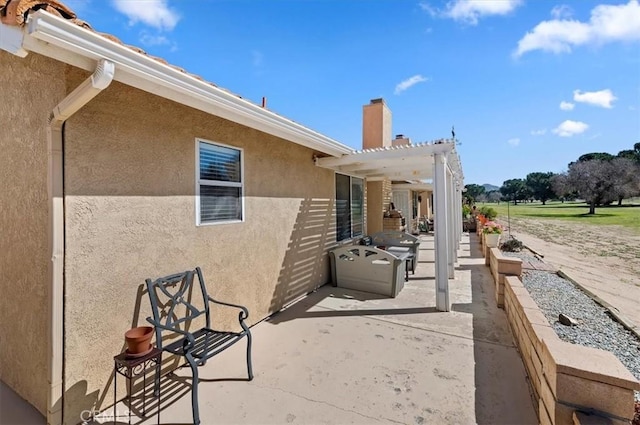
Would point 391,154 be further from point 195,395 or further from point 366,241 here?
point 195,395

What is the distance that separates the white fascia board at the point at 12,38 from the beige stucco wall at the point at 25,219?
568 mm

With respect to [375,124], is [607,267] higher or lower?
lower

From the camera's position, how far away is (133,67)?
108 inches

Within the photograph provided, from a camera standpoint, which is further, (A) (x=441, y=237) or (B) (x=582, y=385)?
(A) (x=441, y=237)

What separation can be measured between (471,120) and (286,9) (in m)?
10.8

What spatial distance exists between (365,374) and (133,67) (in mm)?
4442

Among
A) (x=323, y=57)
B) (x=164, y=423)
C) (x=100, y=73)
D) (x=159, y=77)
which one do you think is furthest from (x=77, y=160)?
(x=323, y=57)

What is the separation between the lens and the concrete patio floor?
3.17 m

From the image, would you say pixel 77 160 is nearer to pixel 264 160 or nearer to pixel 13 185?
pixel 13 185

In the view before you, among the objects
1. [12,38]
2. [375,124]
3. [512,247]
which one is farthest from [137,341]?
[512,247]

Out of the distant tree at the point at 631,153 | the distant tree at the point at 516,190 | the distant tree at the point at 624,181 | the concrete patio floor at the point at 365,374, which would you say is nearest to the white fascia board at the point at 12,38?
the concrete patio floor at the point at 365,374

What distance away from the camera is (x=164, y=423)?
3.06 meters

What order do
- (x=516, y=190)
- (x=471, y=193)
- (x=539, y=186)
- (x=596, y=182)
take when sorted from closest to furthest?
(x=596, y=182) < (x=471, y=193) < (x=539, y=186) < (x=516, y=190)

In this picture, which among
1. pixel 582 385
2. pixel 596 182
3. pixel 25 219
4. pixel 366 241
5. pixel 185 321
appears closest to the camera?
pixel 582 385
